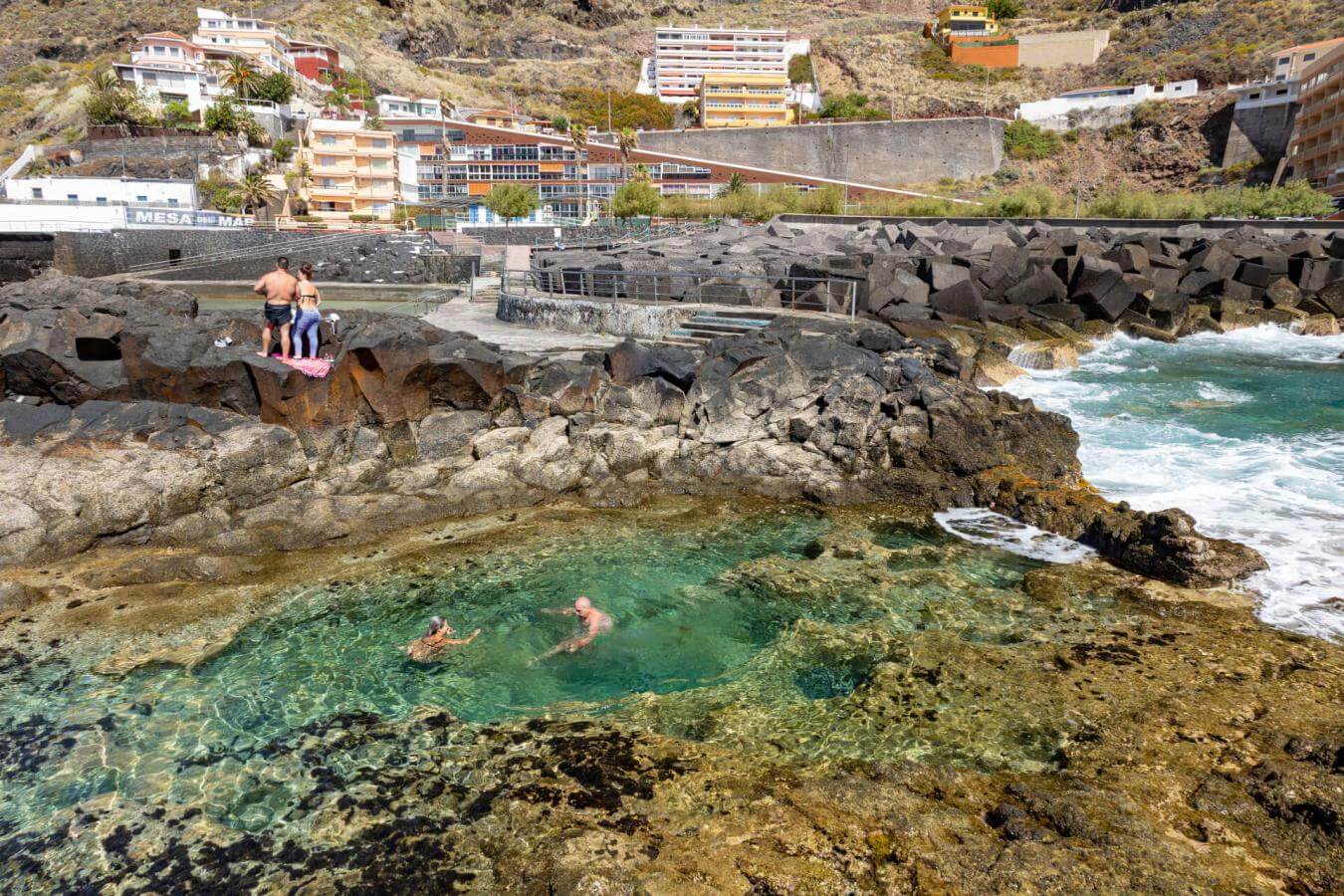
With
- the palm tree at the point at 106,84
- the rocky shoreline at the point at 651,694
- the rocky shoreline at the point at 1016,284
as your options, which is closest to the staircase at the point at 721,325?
the rocky shoreline at the point at 1016,284

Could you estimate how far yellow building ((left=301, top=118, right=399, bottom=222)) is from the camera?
187 ft

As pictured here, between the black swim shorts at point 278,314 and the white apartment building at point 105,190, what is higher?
the white apartment building at point 105,190

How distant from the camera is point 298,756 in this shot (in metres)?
6.11

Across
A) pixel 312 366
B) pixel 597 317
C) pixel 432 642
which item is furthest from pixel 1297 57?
pixel 432 642

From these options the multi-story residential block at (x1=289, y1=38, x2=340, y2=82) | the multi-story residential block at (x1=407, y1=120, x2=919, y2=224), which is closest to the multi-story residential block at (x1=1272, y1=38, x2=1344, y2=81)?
the multi-story residential block at (x1=407, y1=120, x2=919, y2=224)

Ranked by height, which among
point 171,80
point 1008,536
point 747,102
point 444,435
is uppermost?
point 747,102

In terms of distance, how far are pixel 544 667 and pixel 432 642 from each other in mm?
1046

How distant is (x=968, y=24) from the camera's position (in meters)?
98.1

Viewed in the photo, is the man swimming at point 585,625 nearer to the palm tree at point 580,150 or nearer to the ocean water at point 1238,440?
the ocean water at point 1238,440

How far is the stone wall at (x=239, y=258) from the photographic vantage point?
3425cm

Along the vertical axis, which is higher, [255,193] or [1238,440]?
[255,193]

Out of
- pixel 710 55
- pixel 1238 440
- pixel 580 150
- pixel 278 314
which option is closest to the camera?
pixel 278 314

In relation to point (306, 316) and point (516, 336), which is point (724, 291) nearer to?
point (516, 336)

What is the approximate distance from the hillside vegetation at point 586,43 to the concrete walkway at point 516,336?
6985 centimetres
